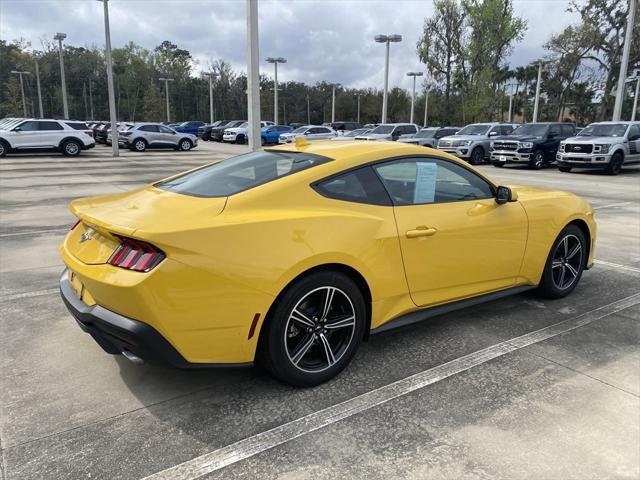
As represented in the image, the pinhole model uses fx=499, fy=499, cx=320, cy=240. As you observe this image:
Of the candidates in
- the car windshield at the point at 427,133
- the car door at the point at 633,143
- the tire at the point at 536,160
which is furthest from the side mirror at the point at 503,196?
the car windshield at the point at 427,133

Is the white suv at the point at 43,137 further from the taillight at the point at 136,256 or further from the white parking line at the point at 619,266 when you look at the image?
the taillight at the point at 136,256

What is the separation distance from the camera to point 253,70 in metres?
11.9

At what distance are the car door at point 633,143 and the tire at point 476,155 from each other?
18.4 ft

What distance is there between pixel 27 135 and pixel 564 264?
24427 mm

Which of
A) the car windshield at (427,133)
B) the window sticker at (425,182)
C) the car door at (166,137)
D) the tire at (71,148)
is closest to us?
the window sticker at (425,182)

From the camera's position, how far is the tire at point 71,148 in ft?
77.0

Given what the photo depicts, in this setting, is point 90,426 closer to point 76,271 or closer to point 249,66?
point 76,271

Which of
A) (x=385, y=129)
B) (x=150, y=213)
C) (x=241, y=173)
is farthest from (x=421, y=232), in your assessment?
(x=385, y=129)

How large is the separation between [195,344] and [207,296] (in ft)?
0.91

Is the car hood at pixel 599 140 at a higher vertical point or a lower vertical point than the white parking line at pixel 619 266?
higher

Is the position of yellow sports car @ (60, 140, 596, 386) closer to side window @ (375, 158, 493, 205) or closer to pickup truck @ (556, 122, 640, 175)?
side window @ (375, 158, 493, 205)

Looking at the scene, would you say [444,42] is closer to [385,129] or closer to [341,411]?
[385,129]

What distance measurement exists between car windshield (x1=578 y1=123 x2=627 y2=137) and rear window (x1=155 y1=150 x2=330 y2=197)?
18876 mm

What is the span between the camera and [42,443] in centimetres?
258
